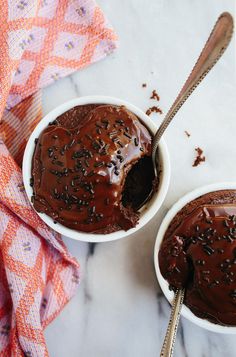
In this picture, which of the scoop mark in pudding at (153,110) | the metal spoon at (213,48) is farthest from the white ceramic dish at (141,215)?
the metal spoon at (213,48)

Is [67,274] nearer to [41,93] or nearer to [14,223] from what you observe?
[14,223]

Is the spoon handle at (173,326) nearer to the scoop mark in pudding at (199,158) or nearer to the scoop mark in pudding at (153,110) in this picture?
the scoop mark in pudding at (199,158)

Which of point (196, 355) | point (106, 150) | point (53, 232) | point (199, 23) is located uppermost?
point (199, 23)

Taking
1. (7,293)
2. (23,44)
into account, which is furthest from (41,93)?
(7,293)

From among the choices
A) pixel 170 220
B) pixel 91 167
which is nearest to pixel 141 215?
pixel 170 220

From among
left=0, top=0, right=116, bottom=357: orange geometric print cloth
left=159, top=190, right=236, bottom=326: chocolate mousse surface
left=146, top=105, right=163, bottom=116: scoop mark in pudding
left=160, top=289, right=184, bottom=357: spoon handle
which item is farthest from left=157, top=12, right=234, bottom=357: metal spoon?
left=0, top=0, right=116, bottom=357: orange geometric print cloth

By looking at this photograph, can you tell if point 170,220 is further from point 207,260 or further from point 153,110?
point 153,110

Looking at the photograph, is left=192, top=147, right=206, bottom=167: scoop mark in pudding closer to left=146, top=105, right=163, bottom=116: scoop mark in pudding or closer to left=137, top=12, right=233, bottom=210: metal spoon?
left=146, top=105, right=163, bottom=116: scoop mark in pudding
